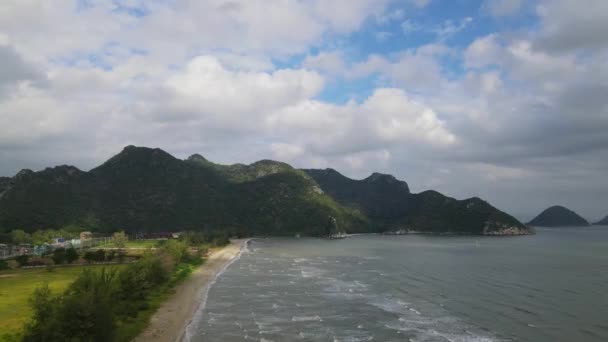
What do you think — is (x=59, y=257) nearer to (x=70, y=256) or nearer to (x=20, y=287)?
(x=70, y=256)

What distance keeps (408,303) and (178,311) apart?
116 feet

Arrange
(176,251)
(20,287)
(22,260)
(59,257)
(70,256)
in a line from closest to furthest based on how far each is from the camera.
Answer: (20,287), (176,251), (22,260), (59,257), (70,256)

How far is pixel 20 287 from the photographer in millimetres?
80500

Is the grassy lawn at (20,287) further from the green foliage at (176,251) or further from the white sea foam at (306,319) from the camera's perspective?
the white sea foam at (306,319)

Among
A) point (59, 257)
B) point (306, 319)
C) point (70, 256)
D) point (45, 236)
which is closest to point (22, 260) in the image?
point (59, 257)

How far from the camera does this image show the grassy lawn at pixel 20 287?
178ft

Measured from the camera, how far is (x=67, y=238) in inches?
7692

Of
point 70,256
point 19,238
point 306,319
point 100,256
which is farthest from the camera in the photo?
point 19,238

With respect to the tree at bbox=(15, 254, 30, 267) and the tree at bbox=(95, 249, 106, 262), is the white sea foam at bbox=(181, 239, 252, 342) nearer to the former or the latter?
the tree at bbox=(95, 249, 106, 262)

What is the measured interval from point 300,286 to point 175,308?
1130 inches

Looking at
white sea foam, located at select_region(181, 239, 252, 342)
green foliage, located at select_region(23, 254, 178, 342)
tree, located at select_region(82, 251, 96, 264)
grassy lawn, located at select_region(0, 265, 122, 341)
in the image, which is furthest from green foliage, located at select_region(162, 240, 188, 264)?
green foliage, located at select_region(23, 254, 178, 342)

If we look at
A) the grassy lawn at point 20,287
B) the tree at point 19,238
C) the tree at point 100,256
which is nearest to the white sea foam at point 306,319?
the grassy lawn at point 20,287

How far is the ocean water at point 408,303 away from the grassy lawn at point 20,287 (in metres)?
20.4

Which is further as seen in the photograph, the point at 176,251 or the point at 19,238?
the point at 19,238
